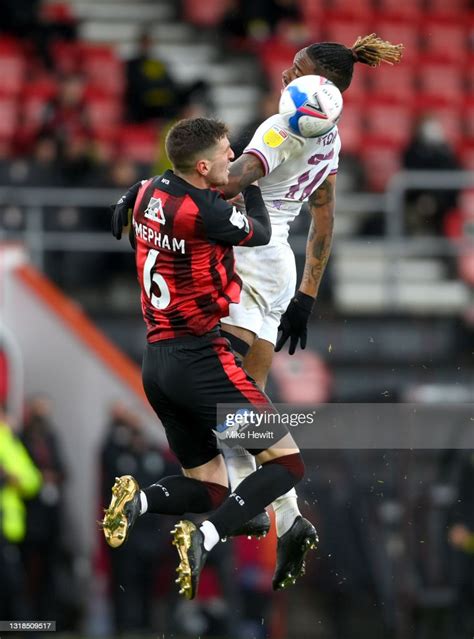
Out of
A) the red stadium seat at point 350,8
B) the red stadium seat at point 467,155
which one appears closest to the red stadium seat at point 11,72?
the red stadium seat at point 350,8

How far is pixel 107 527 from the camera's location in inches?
293

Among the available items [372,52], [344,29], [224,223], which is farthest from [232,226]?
[344,29]

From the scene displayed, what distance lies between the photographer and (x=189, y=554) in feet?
23.9

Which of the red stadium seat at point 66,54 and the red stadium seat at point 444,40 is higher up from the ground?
the red stadium seat at point 444,40

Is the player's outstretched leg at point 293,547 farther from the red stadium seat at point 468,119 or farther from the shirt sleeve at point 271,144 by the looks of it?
the red stadium seat at point 468,119

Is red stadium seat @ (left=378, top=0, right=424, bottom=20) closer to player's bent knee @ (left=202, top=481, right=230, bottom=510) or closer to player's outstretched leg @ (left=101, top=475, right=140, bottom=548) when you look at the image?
player's bent knee @ (left=202, top=481, right=230, bottom=510)

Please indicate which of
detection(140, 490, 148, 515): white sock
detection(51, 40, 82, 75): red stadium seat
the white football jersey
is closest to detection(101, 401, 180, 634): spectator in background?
detection(51, 40, 82, 75): red stadium seat

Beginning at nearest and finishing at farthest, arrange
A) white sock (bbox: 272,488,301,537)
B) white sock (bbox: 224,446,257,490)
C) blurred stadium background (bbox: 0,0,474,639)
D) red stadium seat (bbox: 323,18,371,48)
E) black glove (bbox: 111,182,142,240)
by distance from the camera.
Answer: black glove (bbox: 111,182,142,240)
white sock (bbox: 272,488,301,537)
white sock (bbox: 224,446,257,490)
blurred stadium background (bbox: 0,0,474,639)
red stadium seat (bbox: 323,18,371,48)

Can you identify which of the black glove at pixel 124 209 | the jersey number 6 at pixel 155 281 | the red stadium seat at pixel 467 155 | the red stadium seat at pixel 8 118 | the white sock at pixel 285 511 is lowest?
the red stadium seat at pixel 467 155

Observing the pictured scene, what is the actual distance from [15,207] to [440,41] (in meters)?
3.80

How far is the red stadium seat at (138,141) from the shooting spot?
14.2 metres

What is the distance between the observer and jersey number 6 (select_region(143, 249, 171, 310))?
7414 millimetres

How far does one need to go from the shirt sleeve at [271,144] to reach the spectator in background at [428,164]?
19.5 feet

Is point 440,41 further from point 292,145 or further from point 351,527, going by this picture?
point 292,145
